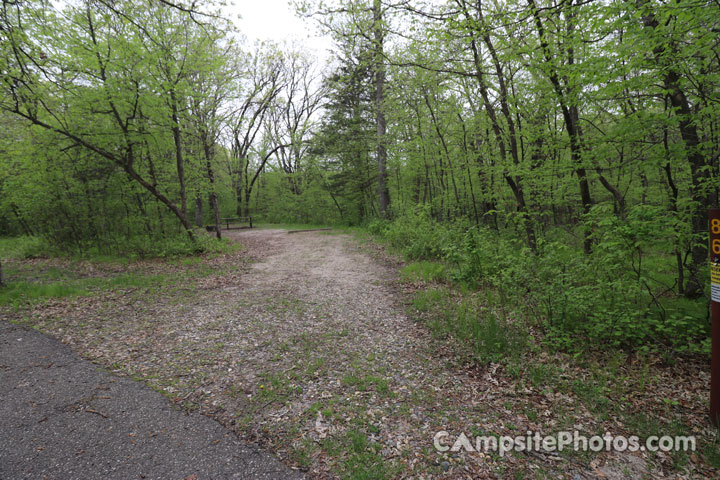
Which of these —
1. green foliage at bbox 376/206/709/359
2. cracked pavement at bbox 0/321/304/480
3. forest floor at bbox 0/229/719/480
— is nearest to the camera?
cracked pavement at bbox 0/321/304/480

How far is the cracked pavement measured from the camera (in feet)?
7.55

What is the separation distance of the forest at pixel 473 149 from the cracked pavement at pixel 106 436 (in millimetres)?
3029

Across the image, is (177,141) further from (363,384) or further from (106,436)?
(363,384)

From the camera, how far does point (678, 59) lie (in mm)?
3365

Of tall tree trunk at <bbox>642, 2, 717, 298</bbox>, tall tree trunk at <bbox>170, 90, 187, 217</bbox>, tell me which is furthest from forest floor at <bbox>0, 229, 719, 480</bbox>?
tall tree trunk at <bbox>170, 90, 187, 217</bbox>

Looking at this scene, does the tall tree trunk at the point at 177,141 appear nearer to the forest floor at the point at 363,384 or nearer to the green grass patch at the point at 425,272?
the forest floor at the point at 363,384

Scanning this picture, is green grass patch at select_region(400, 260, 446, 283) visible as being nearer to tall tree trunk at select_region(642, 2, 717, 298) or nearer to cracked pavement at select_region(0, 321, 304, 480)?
tall tree trunk at select_region(642, 2, 717, 298)

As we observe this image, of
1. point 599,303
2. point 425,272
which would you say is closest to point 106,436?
point 599,303

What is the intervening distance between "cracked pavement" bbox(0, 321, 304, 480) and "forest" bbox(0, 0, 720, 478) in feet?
9.94

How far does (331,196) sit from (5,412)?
64.4ft

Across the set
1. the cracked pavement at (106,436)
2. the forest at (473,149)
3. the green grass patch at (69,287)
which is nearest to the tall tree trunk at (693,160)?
the forest at (473,149)

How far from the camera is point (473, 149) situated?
10578mm

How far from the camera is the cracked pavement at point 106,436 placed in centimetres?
230

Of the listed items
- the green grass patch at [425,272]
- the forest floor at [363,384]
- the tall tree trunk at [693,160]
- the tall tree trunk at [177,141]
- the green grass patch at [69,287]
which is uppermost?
the tall tree trunk at [177,141]
